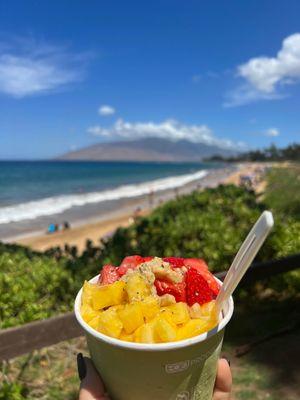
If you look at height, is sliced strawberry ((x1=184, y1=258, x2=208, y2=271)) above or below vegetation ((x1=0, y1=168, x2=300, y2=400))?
above

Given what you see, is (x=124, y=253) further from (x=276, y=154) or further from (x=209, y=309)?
(x=276, y=154)

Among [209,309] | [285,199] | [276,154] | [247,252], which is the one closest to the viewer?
[247,252]

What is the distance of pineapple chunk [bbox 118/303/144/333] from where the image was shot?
1469 millimetres

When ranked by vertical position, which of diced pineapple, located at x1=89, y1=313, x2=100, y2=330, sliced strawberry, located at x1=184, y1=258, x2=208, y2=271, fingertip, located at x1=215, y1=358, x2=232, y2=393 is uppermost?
sliced strawberry, located at x1=184, y1=258, x2=208, y2=271

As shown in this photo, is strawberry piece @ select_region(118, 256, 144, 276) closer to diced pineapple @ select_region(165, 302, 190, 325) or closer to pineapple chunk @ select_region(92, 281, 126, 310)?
pineapple chunk @ select_region(92, 281, 126, 310)

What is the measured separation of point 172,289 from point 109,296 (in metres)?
0.28

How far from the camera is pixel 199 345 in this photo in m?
1.51

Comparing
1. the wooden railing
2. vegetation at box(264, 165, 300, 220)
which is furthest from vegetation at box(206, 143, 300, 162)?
the wooden railing

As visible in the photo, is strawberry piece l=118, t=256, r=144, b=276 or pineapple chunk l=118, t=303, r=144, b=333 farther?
strawberry piece l=118, t=256, r=144, b=276

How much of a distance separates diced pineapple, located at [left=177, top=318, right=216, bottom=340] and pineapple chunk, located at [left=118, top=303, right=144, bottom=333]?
164 mm

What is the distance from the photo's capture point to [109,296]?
1610 millimetres

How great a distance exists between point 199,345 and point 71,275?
3.02 metres

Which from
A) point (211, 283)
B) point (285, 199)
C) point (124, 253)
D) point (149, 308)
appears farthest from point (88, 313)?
point (285, 199)

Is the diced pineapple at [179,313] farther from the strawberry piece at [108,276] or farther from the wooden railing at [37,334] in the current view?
the wooden railing at [37,334]
